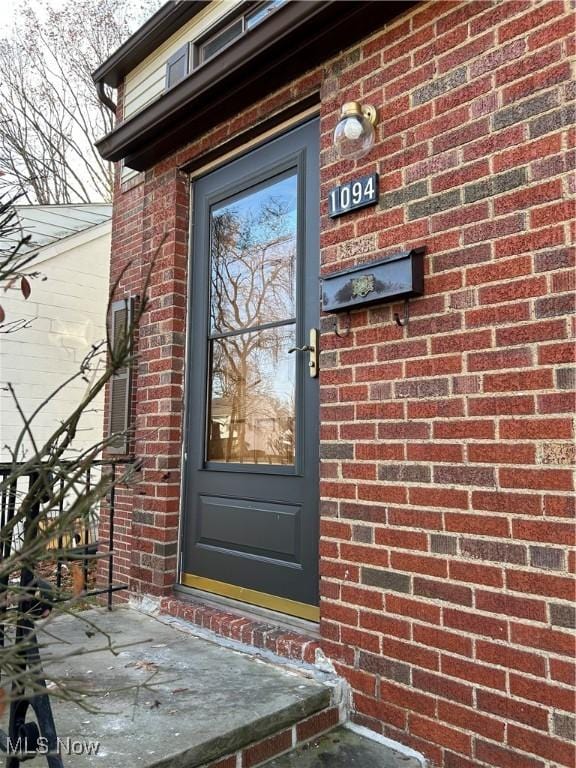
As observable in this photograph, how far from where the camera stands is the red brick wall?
1777mm

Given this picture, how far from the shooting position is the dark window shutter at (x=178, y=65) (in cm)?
407

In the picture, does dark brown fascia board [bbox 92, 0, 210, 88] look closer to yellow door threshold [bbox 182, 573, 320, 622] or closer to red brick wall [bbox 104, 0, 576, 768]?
red brick wall [bbox 104, 0, 576, 768]

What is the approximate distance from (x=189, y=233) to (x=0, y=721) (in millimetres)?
2646

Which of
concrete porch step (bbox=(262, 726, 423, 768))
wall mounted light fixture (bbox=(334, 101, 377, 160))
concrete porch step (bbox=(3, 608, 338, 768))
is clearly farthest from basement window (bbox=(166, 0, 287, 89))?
concrete porch step (bbox=(262, 726, 423, 768))

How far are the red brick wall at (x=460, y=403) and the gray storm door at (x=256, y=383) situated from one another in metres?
0.27

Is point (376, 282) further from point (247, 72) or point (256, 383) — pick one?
point (247, 72)

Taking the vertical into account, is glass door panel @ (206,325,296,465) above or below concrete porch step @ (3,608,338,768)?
above

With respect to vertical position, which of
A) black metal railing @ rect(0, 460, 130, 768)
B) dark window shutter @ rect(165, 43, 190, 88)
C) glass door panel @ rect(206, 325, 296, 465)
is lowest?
black metal railing @ rect(0, 460, 130, 768)

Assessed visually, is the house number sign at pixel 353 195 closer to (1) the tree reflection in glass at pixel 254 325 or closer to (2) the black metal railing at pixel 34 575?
(1) the tree reflection in glass at pixel 254 325

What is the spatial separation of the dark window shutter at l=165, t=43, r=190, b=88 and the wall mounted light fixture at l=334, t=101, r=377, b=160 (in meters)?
2.18

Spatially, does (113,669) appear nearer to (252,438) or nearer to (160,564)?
(160,564)

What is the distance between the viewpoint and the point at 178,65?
162 inches

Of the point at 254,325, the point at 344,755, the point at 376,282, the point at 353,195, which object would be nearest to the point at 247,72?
the point at 353,195

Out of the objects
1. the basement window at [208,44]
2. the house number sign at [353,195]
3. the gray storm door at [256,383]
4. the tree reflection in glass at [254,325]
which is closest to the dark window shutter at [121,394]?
the gray storm door at [256,383]
